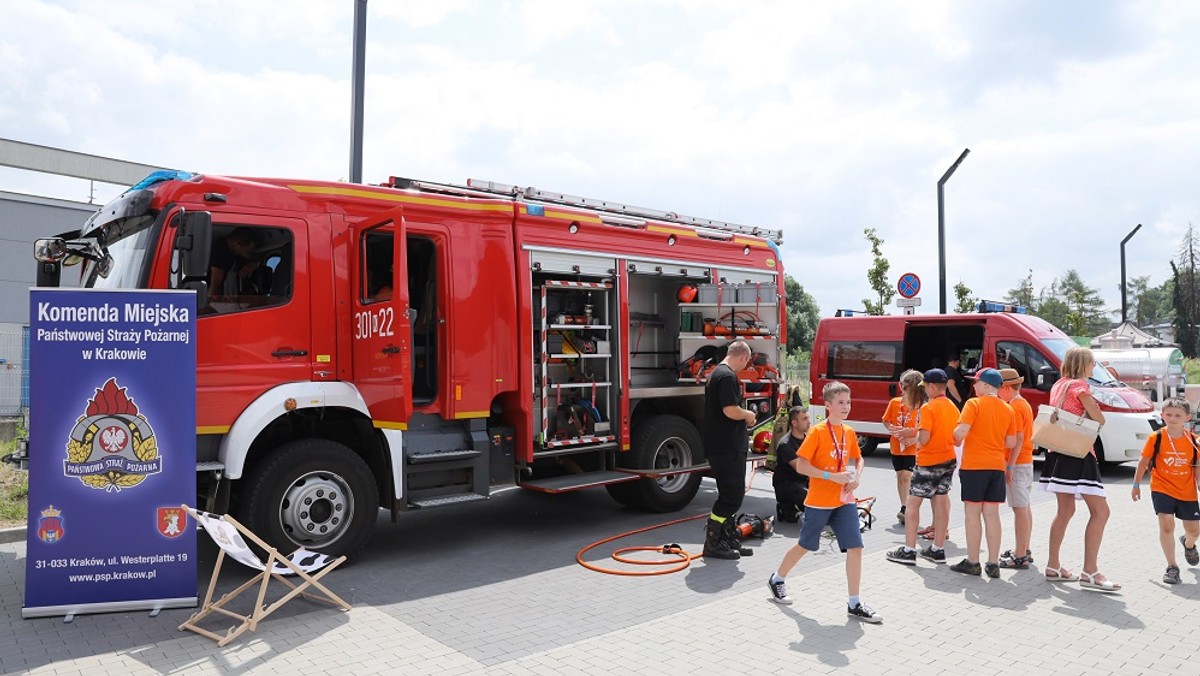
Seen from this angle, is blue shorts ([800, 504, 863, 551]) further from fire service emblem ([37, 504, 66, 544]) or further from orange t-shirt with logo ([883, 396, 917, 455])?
fire service emblem ([37, 504, 66, 544])

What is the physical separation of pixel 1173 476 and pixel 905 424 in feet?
7.09

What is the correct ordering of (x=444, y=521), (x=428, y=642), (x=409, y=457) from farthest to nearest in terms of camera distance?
(x=444, y=521) < (x=409, y=457) < (x=428, y=642)

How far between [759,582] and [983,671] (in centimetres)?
206

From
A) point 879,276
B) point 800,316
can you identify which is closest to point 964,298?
point 879,276

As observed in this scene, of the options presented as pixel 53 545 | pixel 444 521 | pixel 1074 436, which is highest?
pixel 1074 436

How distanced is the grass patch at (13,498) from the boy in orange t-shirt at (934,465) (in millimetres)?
7727

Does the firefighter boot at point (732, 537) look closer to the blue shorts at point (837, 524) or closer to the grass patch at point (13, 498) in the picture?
the blue shorts at point (837, 524)

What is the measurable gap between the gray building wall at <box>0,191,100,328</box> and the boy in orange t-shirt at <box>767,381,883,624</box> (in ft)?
76.4

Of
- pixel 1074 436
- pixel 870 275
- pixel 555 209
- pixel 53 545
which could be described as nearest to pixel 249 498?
pixel 53 545

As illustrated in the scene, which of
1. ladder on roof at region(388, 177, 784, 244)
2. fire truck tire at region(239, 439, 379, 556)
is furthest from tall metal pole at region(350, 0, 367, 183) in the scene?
fire truck tire at region(239, 439, 379, 556)

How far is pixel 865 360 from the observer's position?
1434 cm

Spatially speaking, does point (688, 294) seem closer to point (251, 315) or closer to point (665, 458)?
point (665, 458)

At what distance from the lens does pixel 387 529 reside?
850cm

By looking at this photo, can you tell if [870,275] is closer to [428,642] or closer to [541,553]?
[541,553]
